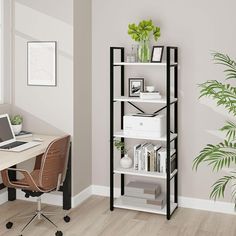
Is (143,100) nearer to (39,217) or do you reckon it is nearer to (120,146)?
(120,146)

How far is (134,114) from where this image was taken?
419 centimetres

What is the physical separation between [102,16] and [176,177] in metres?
1.88

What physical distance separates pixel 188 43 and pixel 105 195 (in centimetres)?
190

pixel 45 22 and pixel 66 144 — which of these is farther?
pixel 45 22

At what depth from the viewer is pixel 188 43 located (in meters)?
4.17

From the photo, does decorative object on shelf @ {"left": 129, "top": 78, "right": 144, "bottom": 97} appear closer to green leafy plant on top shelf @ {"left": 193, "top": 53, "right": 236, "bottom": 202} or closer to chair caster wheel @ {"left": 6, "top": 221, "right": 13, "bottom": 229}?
green leafy plant on top shelf @ {"left": 193, "top": 53, "right": 236, "bottom": 202}

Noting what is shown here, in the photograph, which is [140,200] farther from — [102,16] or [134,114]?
[102,16]

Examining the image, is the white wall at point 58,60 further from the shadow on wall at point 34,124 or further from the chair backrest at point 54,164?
the chair backrest at point 54,164

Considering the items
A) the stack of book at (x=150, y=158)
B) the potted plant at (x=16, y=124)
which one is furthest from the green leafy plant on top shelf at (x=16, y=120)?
the stack of book at (x=150, y=158)

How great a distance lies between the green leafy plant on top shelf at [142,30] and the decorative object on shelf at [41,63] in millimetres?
815

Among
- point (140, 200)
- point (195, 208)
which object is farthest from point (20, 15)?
point (195, 208)

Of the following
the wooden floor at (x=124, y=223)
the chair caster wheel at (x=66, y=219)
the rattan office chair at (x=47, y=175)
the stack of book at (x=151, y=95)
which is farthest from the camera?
the stack of book at (x=151, y=95)

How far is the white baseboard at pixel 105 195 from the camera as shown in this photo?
420 centimetres

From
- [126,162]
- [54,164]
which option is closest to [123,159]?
[126,162]
